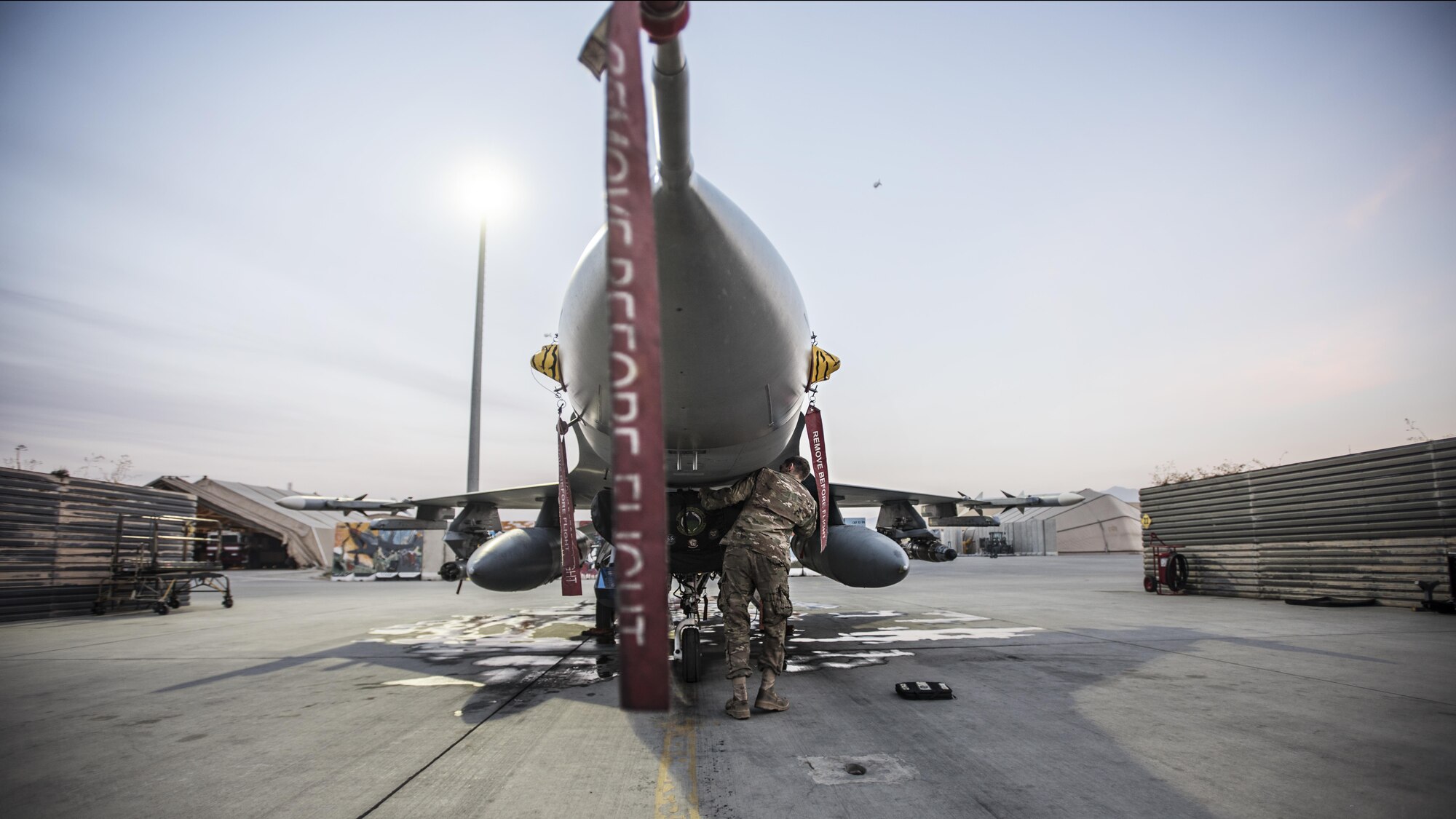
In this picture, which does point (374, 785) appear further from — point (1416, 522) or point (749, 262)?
point (1416, 522)

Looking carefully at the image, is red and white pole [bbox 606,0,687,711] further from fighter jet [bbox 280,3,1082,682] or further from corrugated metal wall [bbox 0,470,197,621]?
corrugated metal wall [bbox 0,470,197,621]

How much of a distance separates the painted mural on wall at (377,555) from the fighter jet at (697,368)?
2214 centimetres

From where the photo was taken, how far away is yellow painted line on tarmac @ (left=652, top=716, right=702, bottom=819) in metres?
2.61

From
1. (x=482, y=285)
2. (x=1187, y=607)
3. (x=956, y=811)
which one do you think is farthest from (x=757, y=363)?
(x=482, y=285)

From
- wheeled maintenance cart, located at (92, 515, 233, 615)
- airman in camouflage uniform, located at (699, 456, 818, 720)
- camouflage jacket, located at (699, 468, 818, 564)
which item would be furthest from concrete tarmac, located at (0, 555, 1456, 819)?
wheeled maintenance cart, located at (92, 515, 233, 615)

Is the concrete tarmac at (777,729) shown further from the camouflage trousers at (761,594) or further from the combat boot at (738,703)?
the camouflage trousers at (761,594)

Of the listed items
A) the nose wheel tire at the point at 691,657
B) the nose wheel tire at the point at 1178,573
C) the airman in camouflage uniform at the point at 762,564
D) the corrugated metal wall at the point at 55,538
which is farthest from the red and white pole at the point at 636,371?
the nose wheel tire at the point at 1178,573

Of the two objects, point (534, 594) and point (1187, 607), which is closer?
point (1187, 607)

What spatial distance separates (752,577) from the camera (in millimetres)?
4496

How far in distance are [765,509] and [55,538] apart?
13.2 m

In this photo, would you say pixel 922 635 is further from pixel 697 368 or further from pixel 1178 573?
pixel 1178 573

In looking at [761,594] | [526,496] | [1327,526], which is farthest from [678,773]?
[1327,526]

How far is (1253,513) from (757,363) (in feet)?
42.2

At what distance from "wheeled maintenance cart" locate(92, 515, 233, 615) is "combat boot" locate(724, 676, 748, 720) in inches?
502
